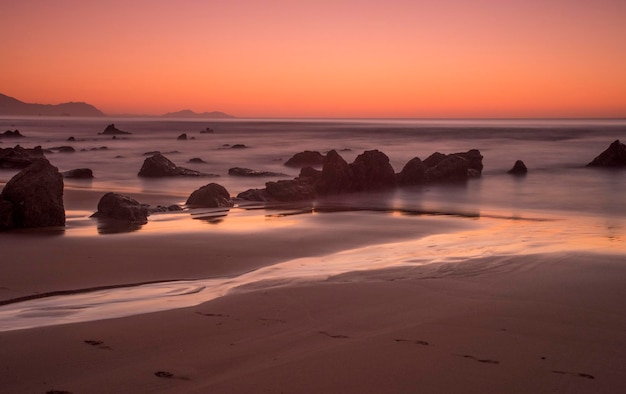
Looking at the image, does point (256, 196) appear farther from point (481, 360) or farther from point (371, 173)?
point (481, 360)

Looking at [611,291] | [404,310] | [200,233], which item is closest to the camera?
[404,310]

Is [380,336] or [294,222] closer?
[380,336]

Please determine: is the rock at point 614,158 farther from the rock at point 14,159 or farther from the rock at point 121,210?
the rock at point 14,159

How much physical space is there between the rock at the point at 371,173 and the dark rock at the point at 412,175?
1.42 feet

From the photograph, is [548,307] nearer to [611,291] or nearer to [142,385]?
[611,291]

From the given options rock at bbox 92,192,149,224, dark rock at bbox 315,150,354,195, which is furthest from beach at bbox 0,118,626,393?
dark rock at bbox 315,150,354,195

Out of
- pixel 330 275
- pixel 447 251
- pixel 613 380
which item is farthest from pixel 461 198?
pixel 613 380

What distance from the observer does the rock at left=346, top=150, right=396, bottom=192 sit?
1584 cm

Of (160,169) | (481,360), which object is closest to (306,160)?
(160,169)

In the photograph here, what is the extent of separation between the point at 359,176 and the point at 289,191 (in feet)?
10.7

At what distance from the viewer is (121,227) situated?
29.7ft

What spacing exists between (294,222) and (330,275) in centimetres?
411

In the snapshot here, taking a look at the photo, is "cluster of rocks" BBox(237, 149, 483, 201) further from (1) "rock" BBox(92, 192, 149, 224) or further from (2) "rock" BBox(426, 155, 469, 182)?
(1) "rock" BBox(92, 192, 149, 224)

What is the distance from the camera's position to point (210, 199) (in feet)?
39.1
